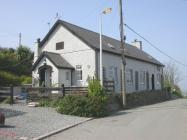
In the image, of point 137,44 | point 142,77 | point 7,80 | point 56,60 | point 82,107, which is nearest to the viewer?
point 82,107

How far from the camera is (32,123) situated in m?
15.7

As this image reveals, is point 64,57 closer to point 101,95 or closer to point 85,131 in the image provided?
point 101,95

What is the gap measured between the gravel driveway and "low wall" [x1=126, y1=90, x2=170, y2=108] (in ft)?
29.2

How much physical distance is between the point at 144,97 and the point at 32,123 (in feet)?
58.2

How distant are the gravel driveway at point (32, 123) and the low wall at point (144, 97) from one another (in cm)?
889

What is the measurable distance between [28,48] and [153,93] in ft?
71.8

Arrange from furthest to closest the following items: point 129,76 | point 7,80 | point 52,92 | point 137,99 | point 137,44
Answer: point 137,44 < point 129,76 < point 7,80 < point 137,99 < point 52,92

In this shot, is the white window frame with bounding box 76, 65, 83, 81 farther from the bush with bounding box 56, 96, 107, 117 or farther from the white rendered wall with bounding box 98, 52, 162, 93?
the bush with bounding box 56, 96, 107, 117

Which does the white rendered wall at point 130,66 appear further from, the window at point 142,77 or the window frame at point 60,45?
the window frame at point 60,45

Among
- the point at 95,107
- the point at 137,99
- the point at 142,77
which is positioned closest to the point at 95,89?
the point at 95,107

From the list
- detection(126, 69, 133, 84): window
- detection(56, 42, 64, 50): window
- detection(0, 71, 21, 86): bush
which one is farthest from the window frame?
detection(126, 69, 133, 84): window

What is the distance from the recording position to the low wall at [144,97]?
27.9 meters

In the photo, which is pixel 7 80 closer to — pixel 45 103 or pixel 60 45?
pixel 60 45

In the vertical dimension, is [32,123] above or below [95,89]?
below
